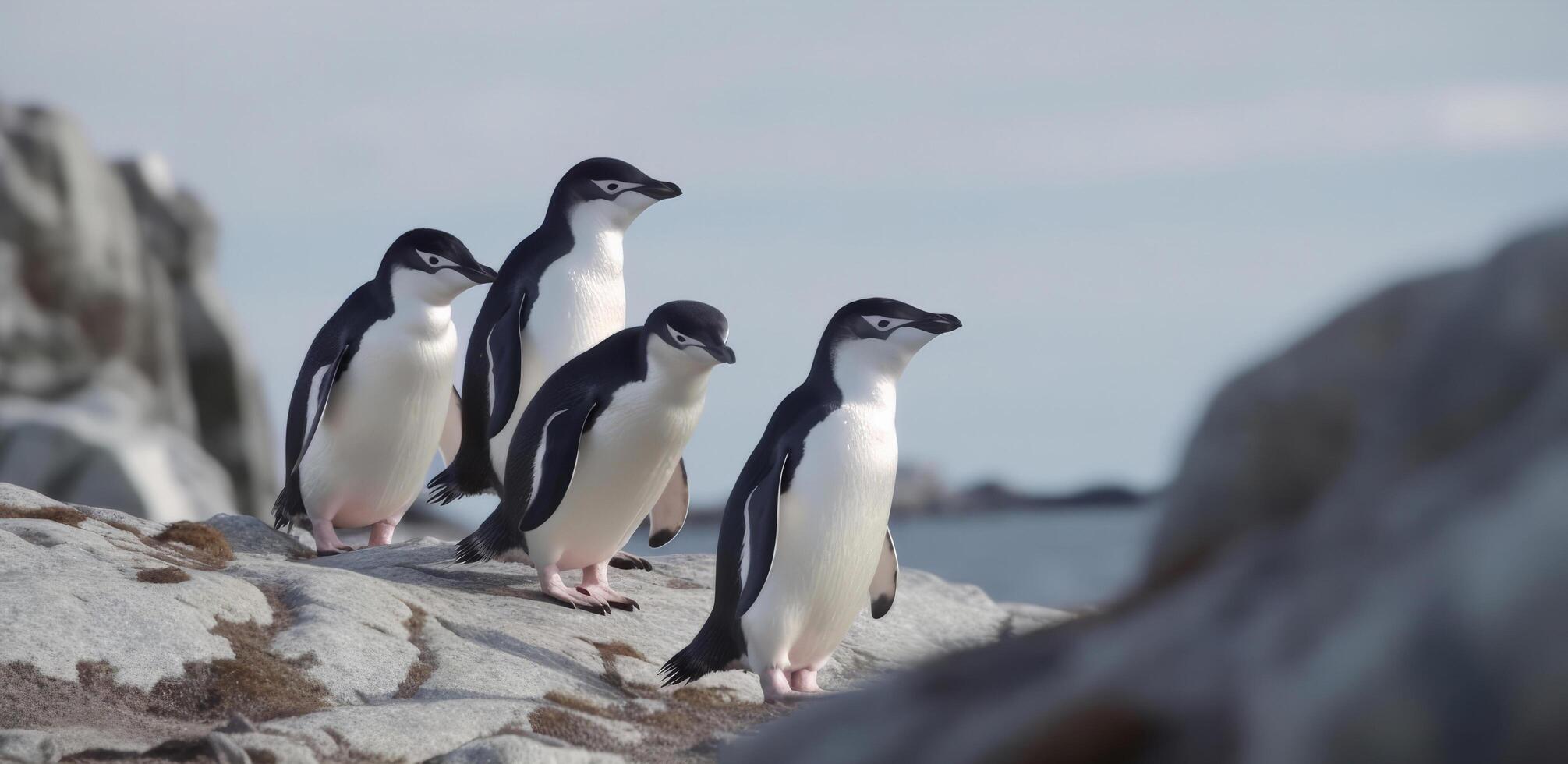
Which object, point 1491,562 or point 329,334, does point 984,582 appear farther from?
point 1491,562

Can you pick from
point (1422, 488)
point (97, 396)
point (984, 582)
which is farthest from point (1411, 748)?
point (984, 582)

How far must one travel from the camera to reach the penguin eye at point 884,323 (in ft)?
25.2

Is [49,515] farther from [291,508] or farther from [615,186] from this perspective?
[615,186]

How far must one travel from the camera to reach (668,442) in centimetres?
864

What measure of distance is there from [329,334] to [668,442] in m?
3.24

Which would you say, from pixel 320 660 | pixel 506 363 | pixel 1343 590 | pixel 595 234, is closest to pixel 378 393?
pixel 506 363

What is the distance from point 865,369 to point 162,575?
3696 millimetres

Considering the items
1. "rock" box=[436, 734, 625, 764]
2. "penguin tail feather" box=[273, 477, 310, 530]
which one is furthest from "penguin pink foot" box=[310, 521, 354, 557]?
"rock" box=[436, 734, 625, 764]

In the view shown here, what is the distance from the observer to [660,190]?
404 inches

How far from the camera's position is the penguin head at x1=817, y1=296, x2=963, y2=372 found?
7.70m

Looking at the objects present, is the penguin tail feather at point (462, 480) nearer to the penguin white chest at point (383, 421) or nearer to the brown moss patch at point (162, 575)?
the penguin white chest at point (383, 421)

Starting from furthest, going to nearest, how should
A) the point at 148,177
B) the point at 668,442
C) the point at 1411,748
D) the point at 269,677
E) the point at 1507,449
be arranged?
the point at 148,177
the point at 668,442
the point at 269,677
the point at 1507,449
the point at 1411,748

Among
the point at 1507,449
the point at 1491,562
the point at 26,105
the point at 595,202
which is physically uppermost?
the point at 26,105

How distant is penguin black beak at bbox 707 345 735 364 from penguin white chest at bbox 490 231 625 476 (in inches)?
90.5
